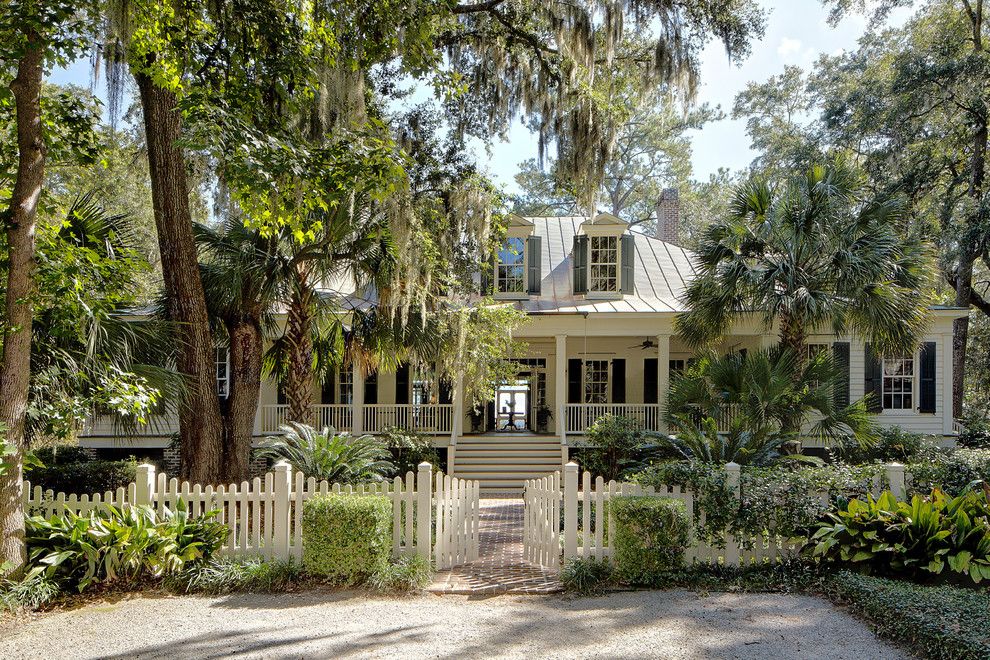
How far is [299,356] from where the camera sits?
11.2 metres

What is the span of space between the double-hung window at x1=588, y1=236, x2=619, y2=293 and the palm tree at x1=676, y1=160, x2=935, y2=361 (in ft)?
13.8

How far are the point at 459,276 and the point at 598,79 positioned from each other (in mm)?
4309

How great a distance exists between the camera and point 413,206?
10.7 m

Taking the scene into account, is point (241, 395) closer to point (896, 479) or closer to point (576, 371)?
point (896, 479)

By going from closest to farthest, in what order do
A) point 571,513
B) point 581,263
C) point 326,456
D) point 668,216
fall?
point 571,513
point 326,456
point 581,263
point 668,216

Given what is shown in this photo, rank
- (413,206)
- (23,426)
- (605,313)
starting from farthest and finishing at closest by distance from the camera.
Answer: (605,313), (413,206), (23,426)

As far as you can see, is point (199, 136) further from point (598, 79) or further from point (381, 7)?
point (598, 79)

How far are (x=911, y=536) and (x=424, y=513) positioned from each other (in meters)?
4.51

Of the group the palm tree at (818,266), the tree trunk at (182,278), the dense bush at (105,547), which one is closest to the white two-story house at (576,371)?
the palm tree at (818,266)

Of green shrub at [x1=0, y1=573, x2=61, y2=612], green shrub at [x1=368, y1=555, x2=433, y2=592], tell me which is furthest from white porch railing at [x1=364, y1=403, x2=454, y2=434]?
green shrub at [x1=0, y1=573, x2=61, y2=612]

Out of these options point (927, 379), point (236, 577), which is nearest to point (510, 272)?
point (927, 379)

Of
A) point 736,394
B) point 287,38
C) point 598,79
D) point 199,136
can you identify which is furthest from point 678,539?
point 598,79

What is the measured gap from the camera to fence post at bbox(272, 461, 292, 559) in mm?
7059

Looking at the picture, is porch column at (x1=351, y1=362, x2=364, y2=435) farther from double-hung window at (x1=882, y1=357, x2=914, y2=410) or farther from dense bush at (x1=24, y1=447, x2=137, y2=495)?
double-hung window at (x1=882, y1=357, x2=914, y2=410)
